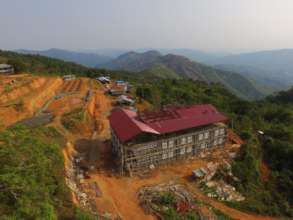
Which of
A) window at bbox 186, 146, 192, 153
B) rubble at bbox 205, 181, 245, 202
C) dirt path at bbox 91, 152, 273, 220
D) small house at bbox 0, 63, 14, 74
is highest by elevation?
small house at bbox 0, 63, 14, 74

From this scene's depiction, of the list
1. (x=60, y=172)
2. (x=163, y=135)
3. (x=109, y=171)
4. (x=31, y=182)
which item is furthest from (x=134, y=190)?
(x=31, y=182)

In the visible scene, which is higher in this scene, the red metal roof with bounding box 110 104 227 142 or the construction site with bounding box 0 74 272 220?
the red metal roof with bounding box 110 104 227 142

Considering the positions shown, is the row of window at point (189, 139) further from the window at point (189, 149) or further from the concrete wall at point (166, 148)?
the window at point (189, 149)

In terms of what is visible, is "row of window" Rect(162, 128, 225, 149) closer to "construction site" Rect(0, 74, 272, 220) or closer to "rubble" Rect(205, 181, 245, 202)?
"construction site" Rect(0, 74, 272, 220)

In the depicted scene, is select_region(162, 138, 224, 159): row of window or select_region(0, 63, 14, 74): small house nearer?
select_region(162, 138, 224, 159): row of window

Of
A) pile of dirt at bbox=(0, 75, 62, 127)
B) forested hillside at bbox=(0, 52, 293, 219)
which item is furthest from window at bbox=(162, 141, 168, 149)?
pile of dirt at bbox=(0, 75, 62, 127)

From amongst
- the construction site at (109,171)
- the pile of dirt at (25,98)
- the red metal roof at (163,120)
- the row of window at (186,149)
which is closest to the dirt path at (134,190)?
the construction site at (109,171)

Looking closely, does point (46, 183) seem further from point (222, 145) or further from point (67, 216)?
point (222, 145)
